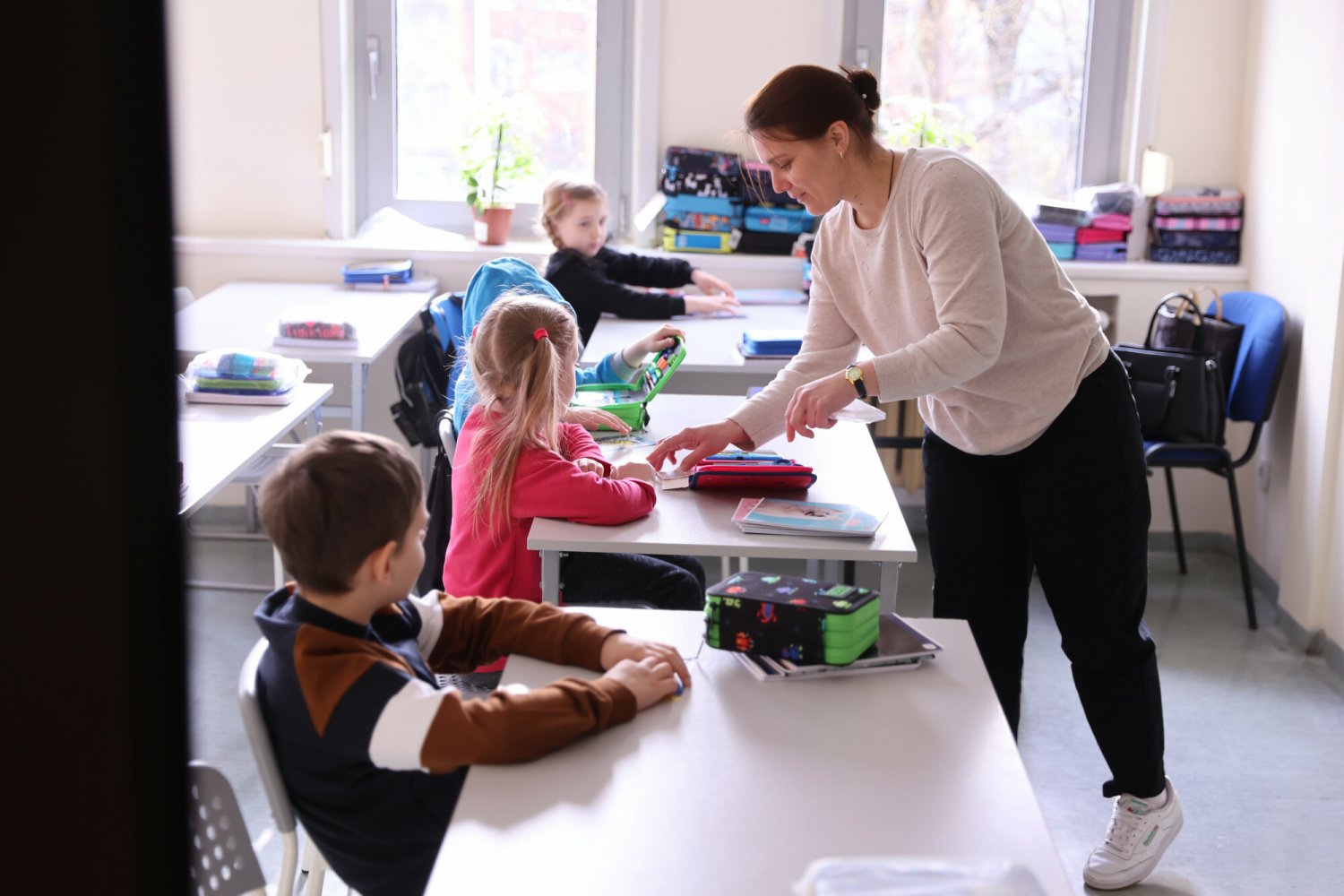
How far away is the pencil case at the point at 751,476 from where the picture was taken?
211 cm

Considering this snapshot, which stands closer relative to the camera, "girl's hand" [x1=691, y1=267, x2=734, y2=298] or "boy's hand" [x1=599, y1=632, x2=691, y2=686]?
"boy's hand" [x1=599, y1=632, x2=691, y2=686]

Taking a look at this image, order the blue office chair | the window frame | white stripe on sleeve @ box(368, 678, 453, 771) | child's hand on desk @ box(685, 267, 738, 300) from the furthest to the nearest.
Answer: the window frame < child's hand on desk @ box(685, 267, 738, 300) < the blue office chair < white stripe on sleeve @ box(368, 678, 453, 771)

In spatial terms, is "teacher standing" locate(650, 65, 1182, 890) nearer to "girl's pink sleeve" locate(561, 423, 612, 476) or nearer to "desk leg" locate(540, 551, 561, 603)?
"girl's pink sleeve" locate(561, 423, 612, 476)

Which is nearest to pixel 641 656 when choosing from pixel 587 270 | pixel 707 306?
pixel 587 270

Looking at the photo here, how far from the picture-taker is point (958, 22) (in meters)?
4.21

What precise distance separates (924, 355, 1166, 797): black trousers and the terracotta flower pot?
2.38 m

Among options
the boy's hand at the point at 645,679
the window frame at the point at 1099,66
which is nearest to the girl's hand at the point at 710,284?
the window frame at the point at 1099,66

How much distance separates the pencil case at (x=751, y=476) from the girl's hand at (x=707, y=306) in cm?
168

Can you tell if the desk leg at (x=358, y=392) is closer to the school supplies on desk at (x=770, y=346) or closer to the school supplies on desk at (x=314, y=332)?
the school supplies on desk at (x=314, y=332)

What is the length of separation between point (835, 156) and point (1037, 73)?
2.67 m

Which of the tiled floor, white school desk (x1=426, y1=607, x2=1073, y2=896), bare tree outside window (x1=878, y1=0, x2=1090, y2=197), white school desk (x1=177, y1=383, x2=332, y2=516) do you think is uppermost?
bare tree outside window (x1=878, y1=0, x2=1090, y2=197)

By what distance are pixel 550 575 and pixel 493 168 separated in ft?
8.41

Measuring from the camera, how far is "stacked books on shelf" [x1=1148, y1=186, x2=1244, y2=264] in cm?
404

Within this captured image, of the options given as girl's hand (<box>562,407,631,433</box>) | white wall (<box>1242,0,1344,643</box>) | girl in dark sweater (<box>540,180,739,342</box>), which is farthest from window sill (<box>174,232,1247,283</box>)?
girl's hand (<box>562,407,631,433</box>)
